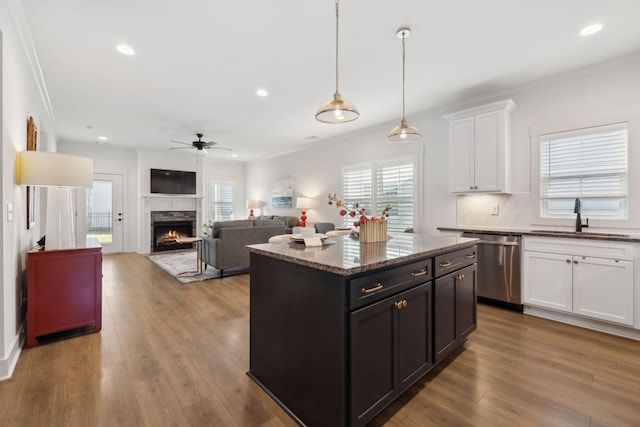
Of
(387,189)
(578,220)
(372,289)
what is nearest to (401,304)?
(372,289)

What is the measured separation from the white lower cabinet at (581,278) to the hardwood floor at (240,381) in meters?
0.23

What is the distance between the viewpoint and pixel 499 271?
357 cm

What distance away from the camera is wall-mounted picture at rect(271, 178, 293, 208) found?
7871 millimetres

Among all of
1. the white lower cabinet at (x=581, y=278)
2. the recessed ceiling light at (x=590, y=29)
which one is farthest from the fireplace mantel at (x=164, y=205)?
the recessed ceiling light at (x=590, y=29)

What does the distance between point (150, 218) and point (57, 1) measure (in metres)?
6.33

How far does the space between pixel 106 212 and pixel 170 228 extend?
1531mm

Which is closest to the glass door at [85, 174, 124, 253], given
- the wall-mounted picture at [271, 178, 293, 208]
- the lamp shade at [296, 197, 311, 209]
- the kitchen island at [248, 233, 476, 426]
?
Result: the wall-mounted picture at [271, 178, 293, 208]

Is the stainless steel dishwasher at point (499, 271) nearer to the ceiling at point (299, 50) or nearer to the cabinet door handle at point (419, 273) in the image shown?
the cabinet door handle at point (419, 273)

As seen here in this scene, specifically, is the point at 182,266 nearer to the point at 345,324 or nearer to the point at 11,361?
the point at 11,361

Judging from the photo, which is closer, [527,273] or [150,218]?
[527,273]

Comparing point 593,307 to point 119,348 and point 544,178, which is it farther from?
point 119,348

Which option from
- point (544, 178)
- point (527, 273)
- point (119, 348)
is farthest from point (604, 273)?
point (119, 348)

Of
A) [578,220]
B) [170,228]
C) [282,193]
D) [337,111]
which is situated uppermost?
[337,111]

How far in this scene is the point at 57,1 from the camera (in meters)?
2.26
